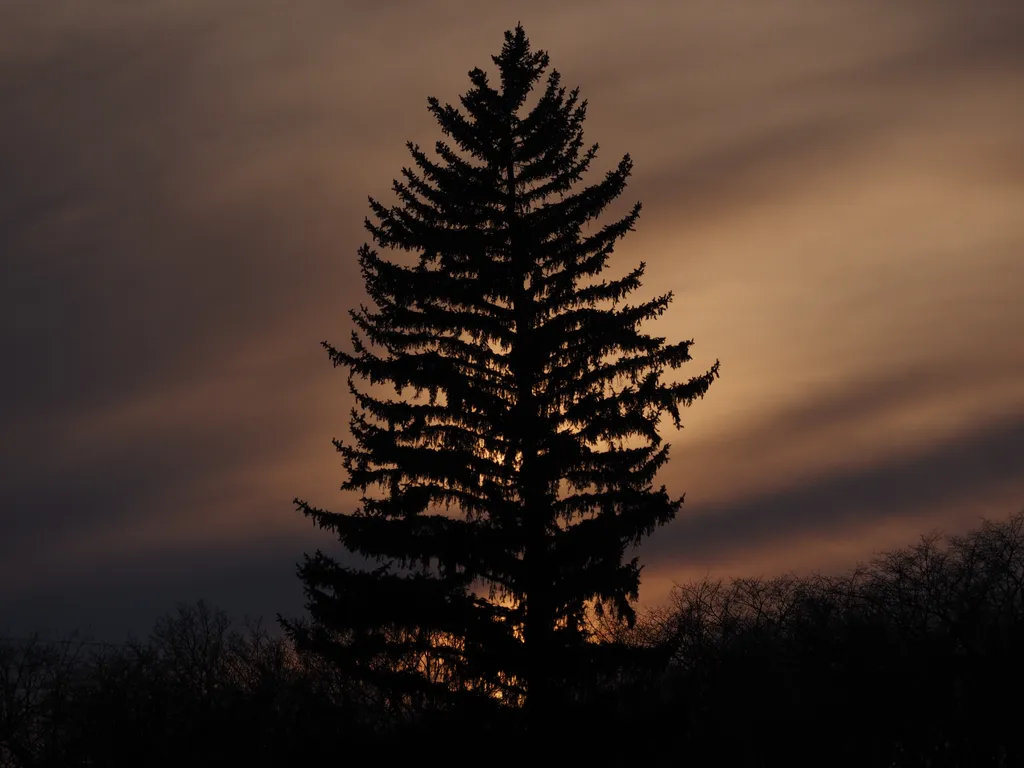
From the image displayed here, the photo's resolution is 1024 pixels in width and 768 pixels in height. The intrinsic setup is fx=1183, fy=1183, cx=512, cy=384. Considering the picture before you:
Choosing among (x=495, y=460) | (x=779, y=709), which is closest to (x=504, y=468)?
(x=495, y=460)

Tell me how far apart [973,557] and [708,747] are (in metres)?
32.9

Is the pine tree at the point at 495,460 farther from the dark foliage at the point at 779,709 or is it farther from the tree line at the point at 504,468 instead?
the dark foliage at the point at 779,709

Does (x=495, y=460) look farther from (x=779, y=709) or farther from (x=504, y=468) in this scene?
(x=779, y=709)

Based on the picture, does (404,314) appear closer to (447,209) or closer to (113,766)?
(447,209)

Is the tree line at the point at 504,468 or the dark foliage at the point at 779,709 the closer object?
the tree line at the point at 504,468

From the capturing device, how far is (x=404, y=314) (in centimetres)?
3066

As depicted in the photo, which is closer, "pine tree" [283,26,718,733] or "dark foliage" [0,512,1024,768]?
"pine tree" [283,26,718,733]

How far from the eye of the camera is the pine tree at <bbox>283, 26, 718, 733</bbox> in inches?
1137

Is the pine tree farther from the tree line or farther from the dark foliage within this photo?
the dark foliage

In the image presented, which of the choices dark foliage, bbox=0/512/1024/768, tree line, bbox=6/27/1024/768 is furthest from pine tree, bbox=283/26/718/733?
dark foliage, bbox=0/512/1024/768

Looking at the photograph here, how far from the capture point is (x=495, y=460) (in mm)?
29844

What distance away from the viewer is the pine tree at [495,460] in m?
28.9

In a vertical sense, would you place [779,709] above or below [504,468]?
below

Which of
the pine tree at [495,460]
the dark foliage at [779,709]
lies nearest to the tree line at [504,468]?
the pine tree at [495,460]
